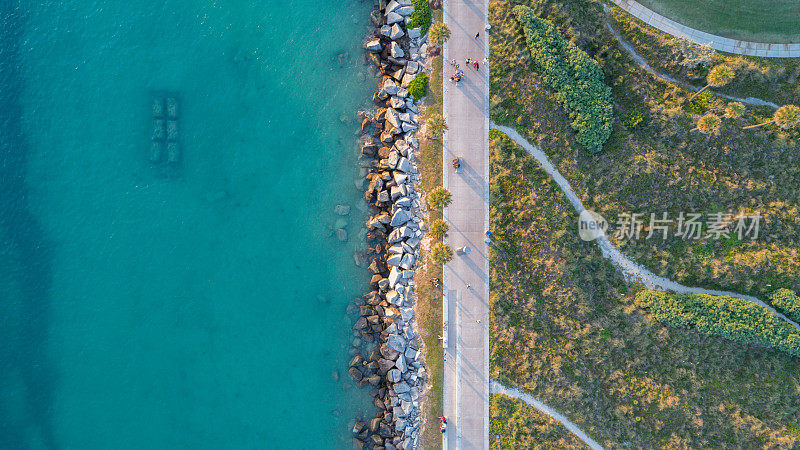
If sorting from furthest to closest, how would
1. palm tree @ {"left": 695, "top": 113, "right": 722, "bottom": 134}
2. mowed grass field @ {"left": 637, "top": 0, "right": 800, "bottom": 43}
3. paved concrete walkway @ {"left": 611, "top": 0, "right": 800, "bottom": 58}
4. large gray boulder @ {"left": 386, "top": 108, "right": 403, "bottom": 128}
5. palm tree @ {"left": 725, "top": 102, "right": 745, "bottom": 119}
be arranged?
1. large gray boulder @ {"left": 386, "top": 108, "right": 403, "bottom": 128}
2. paved concrete walkway @ {"left": 611, "top": 0, "right": 800, "bottom": 58}
3. mowed grass field @ {"left": 637, "top": 0, "right": 800, "bottom": 43}
4. palm tree @ {"left": 725, "top": 102, "right": 745, "bottom": 119}
5. palm tree @ {"left": 695, "top": 113, "right": 722, "bottom": 134}

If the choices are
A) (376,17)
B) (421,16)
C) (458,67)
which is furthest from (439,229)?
(376,17)

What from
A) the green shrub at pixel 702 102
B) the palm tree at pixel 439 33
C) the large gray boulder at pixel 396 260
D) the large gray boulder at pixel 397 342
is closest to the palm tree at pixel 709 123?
the green shrub at pixel 702 102

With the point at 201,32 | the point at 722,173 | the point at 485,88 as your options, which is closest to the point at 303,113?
the point at 201,32

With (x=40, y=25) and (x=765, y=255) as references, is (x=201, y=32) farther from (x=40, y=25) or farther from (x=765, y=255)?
(x=765, y=255)

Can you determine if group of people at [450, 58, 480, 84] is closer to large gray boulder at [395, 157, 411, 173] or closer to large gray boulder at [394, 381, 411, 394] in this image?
large gray boulder at [395, 157, 411, 173]

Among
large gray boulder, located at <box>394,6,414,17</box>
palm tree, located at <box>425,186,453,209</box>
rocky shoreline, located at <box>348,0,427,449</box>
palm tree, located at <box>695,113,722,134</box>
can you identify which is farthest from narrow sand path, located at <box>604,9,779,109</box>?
palm tree, located at <box>425,186,453,209</box>
